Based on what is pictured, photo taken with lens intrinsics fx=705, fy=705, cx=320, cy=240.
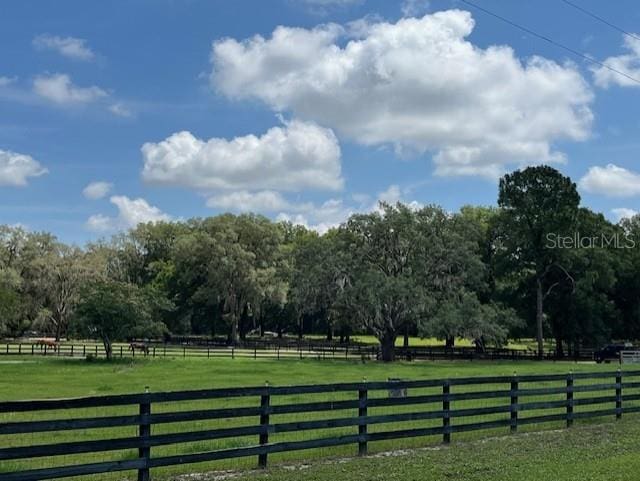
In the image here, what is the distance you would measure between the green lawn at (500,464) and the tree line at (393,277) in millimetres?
35395

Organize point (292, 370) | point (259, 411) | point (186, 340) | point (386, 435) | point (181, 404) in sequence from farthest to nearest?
point (186, 340)
point (292, 370)
point (181, 404)
point (386, 435)
point (259, 411)

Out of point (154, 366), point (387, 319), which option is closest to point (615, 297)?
point (387, 319)

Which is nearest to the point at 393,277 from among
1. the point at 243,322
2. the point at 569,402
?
the point at 569,402

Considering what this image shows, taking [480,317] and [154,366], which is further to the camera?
[480,317]

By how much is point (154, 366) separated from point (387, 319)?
16.7 m

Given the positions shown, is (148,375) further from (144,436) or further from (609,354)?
(609,354)

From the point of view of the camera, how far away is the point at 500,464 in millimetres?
9984

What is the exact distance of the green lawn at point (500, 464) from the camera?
29.8ft

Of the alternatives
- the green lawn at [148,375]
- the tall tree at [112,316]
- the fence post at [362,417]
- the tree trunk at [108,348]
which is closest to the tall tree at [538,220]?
the green lawn at [148,375]

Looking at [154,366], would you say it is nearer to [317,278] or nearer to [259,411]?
[317,278]

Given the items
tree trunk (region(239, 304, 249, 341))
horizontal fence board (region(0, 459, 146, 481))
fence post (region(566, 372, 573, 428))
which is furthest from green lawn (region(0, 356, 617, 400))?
tree trunk (region(239, 304, 249, 341))

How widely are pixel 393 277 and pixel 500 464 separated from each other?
38947mm

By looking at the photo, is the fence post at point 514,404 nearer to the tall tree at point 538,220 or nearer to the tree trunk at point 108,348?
the tree trunk at point 108,348

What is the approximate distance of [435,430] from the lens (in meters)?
12.0
